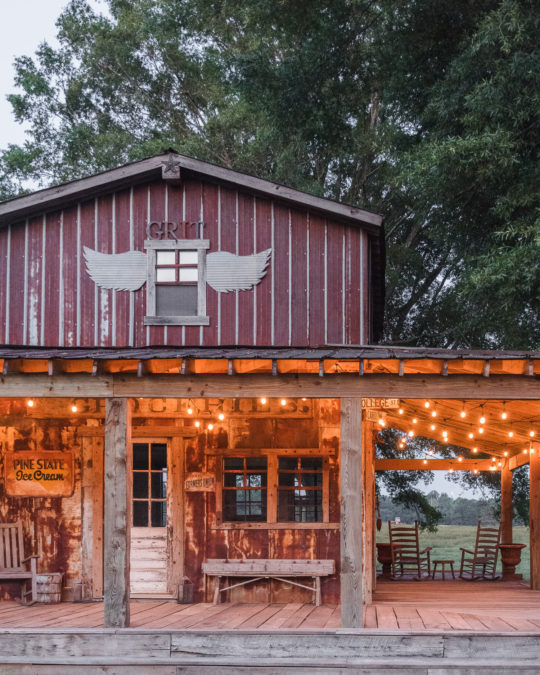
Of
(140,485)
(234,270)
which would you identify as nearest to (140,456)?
(140,485)

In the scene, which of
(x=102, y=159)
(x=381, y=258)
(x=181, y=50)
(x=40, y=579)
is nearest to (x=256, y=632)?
(x=40, y=579)

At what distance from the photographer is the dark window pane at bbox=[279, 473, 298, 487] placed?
36.6 ft

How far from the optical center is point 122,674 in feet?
26.6

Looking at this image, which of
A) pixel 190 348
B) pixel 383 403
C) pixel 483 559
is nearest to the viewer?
pixel 383 403

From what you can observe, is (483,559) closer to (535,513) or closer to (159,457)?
(535,513)

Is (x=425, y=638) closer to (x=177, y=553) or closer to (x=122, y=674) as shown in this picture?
(x=122, y=674)

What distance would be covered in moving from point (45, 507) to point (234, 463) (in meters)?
2.52

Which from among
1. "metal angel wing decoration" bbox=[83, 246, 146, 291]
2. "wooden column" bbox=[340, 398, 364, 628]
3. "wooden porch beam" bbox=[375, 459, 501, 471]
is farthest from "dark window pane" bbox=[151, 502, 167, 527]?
"wooden porch beam" bbox=[375, 459, 501, 471]

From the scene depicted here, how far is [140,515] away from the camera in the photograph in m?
11.2

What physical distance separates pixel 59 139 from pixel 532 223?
16521 millimetres

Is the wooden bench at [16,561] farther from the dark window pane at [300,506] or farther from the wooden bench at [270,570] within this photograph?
the dark window pane at [300,506]

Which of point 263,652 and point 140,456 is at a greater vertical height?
point 140,456

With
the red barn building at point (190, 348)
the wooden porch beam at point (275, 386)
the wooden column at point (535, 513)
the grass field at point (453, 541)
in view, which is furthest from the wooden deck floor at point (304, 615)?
the grass field at point (453, 541)

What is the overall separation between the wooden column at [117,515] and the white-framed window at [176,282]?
3.07 meters
